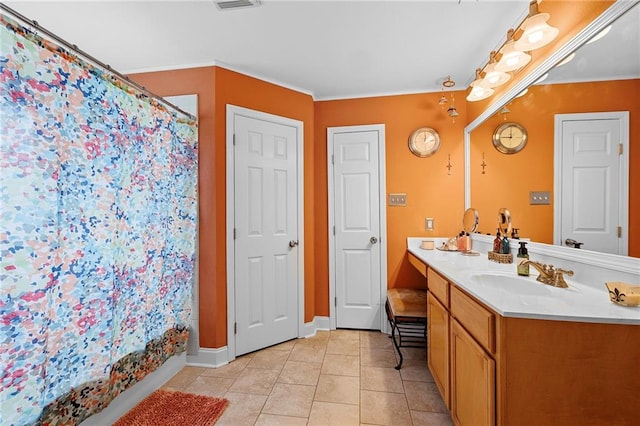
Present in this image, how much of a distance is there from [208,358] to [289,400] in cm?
80

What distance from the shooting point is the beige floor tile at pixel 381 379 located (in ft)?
5.89

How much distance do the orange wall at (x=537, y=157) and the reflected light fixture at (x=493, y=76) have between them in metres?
0.18

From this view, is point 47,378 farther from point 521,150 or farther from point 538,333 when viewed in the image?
point 521,150

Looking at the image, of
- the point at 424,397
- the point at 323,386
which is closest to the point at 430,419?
the point at 424,397

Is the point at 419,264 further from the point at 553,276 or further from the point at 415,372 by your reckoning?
the point at 553,276

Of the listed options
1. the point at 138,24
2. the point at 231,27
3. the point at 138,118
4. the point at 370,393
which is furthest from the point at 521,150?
the point at 138,24

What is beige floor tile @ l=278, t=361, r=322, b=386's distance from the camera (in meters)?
1.88

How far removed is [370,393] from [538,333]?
1.22 metres

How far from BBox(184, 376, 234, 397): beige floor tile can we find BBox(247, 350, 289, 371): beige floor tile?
24cm

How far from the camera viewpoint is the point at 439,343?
1601 mm

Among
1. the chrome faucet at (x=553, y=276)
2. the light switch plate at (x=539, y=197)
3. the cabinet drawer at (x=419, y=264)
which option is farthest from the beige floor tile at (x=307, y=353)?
the light switch plate at (x=539, y=197)

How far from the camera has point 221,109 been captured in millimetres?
2160

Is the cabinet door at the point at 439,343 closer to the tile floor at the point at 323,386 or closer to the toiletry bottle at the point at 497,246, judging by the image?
the tile floor at the point at 323,386

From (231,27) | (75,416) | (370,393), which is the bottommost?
(370,393)
